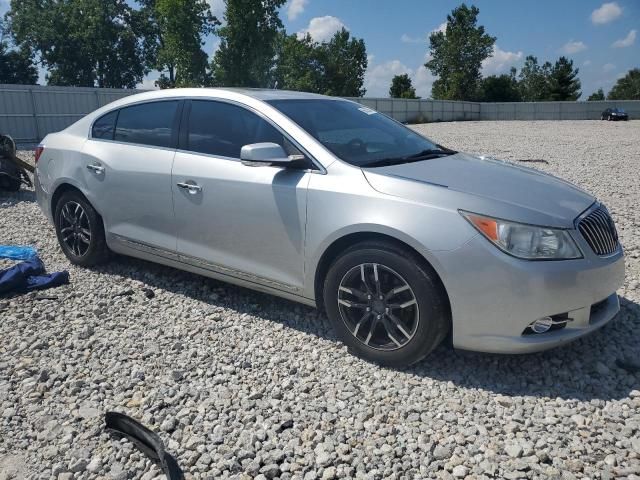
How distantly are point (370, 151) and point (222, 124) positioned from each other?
115 cm

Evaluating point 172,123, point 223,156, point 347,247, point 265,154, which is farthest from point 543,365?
point 172,123

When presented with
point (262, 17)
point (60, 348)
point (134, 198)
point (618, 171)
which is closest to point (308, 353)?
point (60, 348)

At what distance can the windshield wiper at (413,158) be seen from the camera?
11.9 ft

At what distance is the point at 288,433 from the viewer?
9.23 ft

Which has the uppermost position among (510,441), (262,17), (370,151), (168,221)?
(262,17)

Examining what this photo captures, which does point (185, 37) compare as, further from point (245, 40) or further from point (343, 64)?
point (343, 64)

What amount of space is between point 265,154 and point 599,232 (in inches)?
82.9

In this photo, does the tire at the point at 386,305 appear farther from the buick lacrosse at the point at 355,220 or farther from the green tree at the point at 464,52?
the green tree at the point at 464,52

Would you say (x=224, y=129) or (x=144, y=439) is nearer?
(x=144, y=439)

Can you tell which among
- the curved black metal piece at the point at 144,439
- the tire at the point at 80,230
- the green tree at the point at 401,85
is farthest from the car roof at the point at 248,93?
the green tree at the point at 401,85

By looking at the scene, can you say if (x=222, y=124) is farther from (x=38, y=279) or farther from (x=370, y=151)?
(x=38, y=279)

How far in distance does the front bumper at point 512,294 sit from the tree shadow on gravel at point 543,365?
269 millimetres

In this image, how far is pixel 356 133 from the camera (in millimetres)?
4043

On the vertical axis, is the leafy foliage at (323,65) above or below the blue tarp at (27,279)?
above
